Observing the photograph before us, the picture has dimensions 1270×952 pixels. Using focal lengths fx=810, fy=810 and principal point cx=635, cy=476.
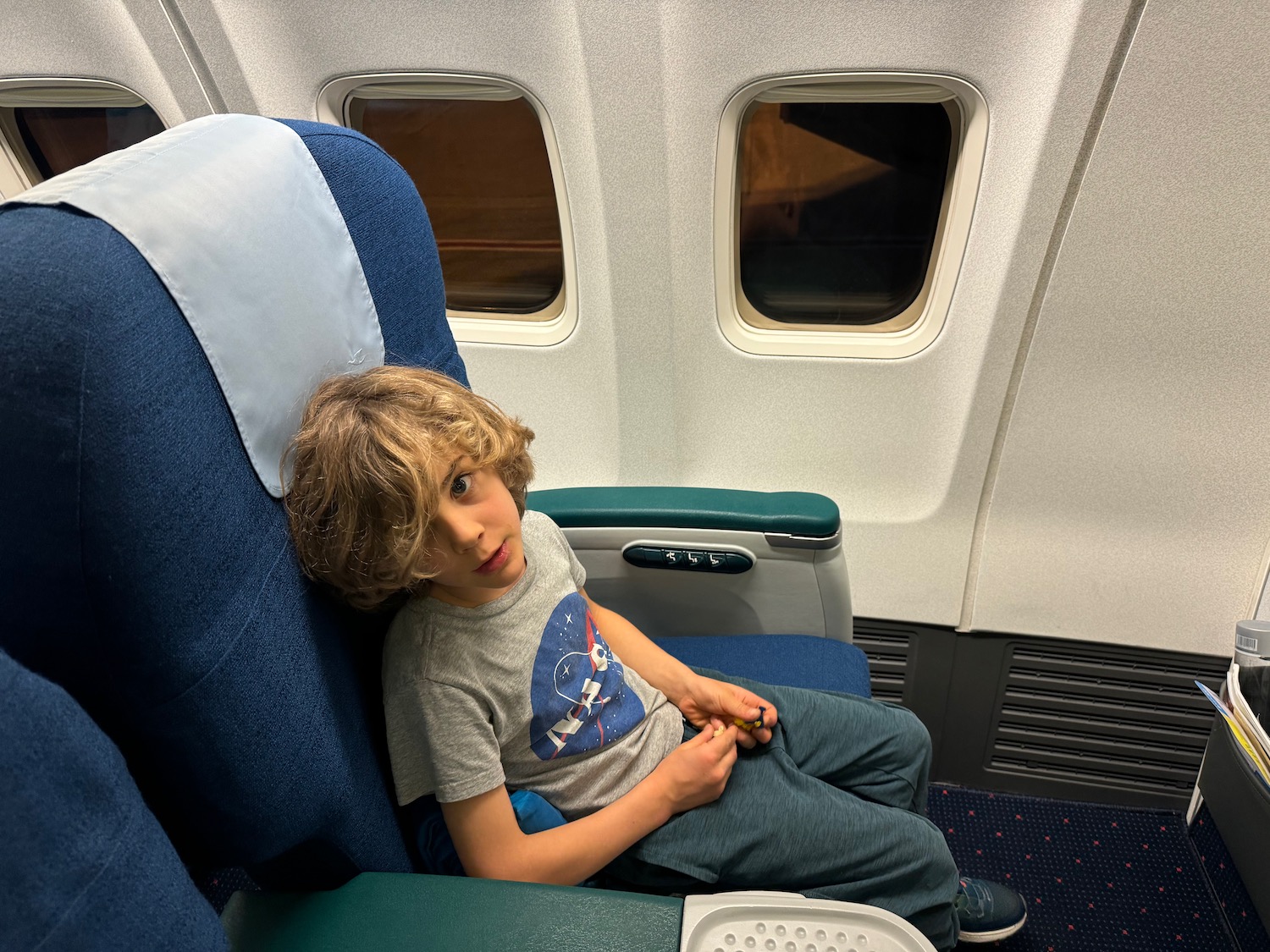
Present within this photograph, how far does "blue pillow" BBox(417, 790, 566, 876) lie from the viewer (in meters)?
1.07

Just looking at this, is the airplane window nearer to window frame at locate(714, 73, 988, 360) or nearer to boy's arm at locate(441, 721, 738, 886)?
window frame at locate(714, 73, 988, 360)

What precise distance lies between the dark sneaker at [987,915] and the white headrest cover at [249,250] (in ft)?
5.25

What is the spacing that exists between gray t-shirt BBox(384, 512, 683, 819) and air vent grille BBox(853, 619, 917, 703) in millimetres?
1090

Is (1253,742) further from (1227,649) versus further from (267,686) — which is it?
(267,686)

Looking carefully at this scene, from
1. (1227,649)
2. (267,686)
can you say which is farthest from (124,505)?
(1227,649)

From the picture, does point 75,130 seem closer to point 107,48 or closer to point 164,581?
point 107,48

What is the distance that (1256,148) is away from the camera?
151 cm

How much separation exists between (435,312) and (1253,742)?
1466 mm

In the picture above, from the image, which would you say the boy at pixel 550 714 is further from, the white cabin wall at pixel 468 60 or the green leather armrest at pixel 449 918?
the white cabin wall at pixel 468 60

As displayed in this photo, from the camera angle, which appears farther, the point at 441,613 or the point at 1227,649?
the point at 1227,649

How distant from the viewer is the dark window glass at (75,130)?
2.12 metres

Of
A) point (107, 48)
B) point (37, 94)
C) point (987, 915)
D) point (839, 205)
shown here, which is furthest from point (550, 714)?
point (37, 94)

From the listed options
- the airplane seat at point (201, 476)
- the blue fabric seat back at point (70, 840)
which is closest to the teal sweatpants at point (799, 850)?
the airplane seat at point (201, 476)

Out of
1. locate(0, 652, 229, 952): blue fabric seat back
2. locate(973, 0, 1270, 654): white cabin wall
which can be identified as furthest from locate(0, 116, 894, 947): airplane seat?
locate(973, 0, 1270, 654): white cabin wall
